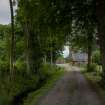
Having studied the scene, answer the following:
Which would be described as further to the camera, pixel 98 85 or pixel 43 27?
pixel 43 27

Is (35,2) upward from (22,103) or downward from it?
upward

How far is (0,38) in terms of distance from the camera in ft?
298

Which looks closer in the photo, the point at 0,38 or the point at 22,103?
the point at 22,103

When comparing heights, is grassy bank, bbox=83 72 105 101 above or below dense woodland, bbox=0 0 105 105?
below

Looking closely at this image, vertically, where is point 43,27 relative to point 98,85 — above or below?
above

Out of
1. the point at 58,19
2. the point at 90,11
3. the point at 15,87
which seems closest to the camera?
the point at 15,87

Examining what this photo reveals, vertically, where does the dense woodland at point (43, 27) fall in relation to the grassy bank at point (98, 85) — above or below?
above

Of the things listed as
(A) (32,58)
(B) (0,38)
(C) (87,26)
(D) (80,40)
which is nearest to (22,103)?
(C) (87,26)

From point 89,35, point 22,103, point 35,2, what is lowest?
point 22,103

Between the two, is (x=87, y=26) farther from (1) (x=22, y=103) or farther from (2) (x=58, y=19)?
(1) (x=22, y=103)

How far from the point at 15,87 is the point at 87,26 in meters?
13.6

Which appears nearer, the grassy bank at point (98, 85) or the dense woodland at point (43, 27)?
the grassy bank at point (98, 85)

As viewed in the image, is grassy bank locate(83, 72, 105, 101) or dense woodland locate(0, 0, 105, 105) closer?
grassy bank locate(83, 72, 105, 101)

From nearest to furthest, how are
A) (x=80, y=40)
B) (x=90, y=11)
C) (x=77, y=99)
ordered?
1. (x=77, y=99)
2. (x=90, y=11)
3. (x=80, y=40)
